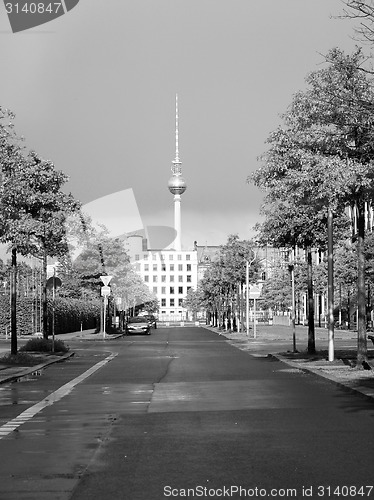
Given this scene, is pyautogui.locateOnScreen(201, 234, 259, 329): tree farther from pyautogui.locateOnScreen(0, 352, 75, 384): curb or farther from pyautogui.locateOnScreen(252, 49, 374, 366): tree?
pyautogui.locateOnScreen(252, 49, 374, 366): tree

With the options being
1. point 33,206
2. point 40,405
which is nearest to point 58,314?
point 33,206

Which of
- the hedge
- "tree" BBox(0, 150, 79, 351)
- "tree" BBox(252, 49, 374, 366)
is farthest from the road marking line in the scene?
the hedge

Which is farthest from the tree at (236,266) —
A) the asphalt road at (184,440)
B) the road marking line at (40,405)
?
the asphalt road at (184,440)

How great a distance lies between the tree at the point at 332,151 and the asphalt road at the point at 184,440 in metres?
4.50

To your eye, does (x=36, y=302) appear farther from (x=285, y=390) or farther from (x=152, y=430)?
(x=152, y=430)

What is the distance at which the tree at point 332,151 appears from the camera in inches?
854

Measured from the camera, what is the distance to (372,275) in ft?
203

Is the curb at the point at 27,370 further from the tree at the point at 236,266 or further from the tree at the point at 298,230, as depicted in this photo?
the tree at the point at 236,266

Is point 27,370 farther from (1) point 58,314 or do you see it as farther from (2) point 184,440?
(1) point 58,314

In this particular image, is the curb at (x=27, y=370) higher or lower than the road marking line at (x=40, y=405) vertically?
higher

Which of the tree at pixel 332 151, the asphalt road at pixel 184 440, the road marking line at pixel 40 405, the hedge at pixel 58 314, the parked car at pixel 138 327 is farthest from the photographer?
the parked car at pixel 138 327

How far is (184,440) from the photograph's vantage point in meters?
11.4

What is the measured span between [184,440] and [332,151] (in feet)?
43.7

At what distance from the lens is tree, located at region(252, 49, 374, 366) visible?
2170cm
